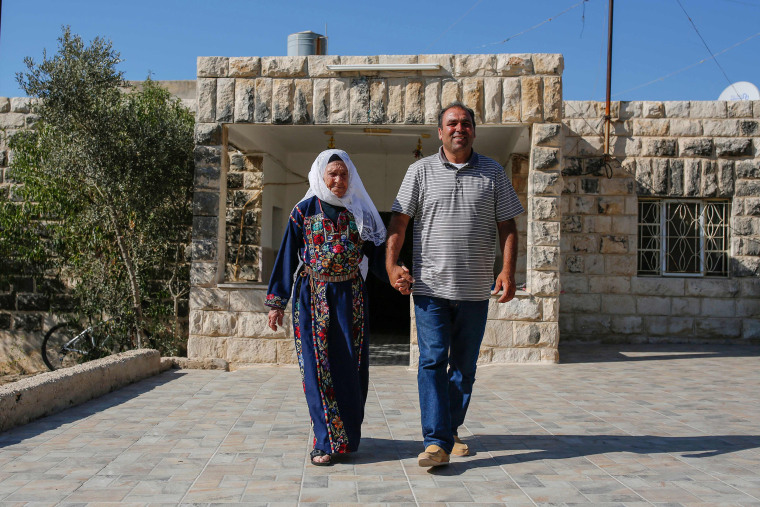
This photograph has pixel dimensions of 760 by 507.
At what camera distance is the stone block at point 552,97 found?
833cm

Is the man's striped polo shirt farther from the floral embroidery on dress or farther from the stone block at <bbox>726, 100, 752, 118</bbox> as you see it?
the stone block at <bbox>726, 100, 752, 118</bbox>

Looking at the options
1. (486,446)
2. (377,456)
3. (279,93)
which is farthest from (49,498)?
(279,93)

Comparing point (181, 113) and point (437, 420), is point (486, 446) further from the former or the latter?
point (181, 113)

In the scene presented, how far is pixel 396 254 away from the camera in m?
4.07

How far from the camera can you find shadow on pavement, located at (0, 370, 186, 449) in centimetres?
463

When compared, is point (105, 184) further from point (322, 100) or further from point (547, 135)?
point (547, 135)

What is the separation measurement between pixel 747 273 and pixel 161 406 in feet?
27.7

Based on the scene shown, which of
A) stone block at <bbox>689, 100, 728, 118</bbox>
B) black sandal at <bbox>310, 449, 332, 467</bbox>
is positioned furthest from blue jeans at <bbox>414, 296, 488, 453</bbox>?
stone block at <bbox>689, 100, 728, 118</bbox>

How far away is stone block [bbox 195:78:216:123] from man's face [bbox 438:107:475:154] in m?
5.14

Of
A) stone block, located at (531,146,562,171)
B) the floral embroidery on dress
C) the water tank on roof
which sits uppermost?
the water tank on roof

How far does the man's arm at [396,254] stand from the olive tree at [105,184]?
5.64 m

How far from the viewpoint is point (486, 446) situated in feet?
14.2

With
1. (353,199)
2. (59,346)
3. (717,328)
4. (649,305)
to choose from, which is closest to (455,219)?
(353,199)

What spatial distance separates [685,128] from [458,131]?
7621 millimetres
